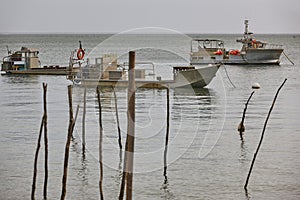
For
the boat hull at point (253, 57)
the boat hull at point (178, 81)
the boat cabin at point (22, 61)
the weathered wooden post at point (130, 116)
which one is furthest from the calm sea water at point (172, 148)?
the boat hull at point (253, 57)

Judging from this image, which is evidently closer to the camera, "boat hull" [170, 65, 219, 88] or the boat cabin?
"boat hull" [170, 65, 219, 88]

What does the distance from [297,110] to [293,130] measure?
706cm

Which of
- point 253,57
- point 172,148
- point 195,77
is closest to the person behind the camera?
point 172,148

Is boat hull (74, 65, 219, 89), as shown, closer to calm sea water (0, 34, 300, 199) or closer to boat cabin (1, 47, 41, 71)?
calm sea water (0, 34, 300, 199)

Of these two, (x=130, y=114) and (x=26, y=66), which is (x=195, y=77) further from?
(x=130, y=114)

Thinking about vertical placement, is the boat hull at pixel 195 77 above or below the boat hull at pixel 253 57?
below

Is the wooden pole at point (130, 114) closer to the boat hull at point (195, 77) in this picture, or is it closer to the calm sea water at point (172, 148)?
the calm sea water at point (172, 148)

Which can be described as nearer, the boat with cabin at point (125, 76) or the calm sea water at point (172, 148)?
the calm sea water at point (172, 148)

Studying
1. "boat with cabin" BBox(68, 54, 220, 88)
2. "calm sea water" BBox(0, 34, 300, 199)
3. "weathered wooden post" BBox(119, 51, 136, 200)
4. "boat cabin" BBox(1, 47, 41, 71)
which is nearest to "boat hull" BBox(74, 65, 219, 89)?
"boat with cabin" BBox(68, 54, 220, 88)

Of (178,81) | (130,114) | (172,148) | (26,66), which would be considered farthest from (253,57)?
(130,114)

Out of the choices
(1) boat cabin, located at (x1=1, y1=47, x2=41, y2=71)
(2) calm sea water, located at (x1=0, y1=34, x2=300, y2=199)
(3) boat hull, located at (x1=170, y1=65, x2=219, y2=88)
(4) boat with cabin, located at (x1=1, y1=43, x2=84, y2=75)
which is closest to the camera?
(2) calm sea water, located at (x1=0, y1=34, x2=300, y2=199)

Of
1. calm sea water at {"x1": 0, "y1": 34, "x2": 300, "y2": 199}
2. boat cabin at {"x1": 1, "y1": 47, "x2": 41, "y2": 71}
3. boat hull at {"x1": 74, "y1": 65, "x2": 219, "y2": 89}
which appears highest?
boat cabin at {"x1": 1, "y1": 47, "x2": 41, "y2": 71}

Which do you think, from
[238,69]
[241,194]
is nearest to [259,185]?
[241,194]

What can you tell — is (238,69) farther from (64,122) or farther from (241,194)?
(241,194)
